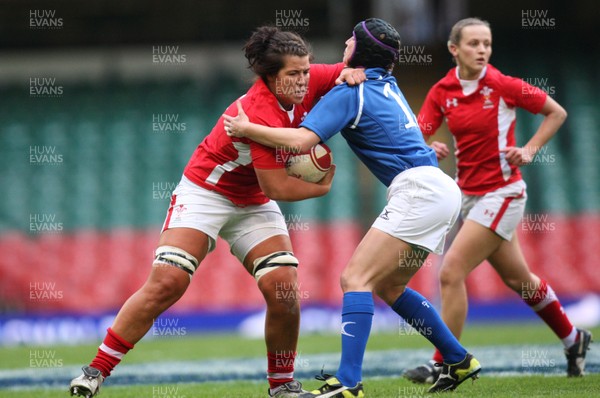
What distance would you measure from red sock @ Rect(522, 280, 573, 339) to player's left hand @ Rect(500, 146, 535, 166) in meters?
1.00

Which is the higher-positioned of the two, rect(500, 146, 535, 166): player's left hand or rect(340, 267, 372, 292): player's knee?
rect(500, 146, 535, 166): player's left hand

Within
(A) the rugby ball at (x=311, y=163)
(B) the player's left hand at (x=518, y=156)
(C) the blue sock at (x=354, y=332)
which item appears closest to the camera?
(C) the blue sock at (x=354, y=332)

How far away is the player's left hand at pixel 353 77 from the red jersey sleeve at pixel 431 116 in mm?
1889

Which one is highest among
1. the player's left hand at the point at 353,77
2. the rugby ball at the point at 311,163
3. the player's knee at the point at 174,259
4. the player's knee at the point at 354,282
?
the player's left hand at the point at 353,77

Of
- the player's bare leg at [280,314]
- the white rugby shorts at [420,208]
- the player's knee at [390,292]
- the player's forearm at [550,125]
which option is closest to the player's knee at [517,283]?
the player's forearm at [550,125]

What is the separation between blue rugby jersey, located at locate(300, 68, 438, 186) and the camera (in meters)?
5.23

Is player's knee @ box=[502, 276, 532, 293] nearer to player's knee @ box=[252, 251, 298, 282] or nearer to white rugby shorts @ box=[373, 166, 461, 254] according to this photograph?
white rugby shorts @ box=[373, 166, 461, 254]

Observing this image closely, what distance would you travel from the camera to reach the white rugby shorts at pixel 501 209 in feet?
22.5

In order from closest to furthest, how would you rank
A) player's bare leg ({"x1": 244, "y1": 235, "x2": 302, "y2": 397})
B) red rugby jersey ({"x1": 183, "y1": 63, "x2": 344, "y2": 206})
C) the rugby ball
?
the rugby ball, red rugby jersey ({"x1": 183, "y1": 63, "x2": 344, "y2": 206}), player's bare leg ({"x1": 244, "y1": 235, "x2": 302, "y2": 397})

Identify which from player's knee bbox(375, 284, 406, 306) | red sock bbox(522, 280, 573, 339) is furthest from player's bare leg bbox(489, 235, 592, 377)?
player's knee bbox(375, 284, 406, 306)

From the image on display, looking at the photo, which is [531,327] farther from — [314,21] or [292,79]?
[314,21]

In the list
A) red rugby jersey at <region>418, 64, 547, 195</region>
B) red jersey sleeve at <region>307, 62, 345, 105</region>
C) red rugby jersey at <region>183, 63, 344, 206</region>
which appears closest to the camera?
red rugby jersey at <region>183, 63, 344, 206</region>

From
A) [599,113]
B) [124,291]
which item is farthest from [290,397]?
[599,113]

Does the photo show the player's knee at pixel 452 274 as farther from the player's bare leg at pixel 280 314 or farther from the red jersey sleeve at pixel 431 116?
the player's bare leg at pixel 280 314
